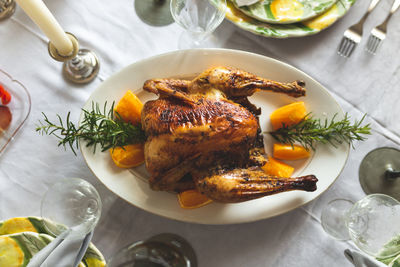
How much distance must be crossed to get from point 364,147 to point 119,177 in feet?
2.80

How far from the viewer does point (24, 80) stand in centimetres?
142

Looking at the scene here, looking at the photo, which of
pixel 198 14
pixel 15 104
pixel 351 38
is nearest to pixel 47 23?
pixel 15 104

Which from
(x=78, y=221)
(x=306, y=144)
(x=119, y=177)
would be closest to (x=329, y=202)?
(x=306, y=144)

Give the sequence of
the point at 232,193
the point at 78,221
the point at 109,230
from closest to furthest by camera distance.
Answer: the point at 232,193, the point at 78,221, the point at 109,230

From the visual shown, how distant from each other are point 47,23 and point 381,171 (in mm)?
1184

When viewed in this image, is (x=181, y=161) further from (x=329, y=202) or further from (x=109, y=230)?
(x=329, y=202)

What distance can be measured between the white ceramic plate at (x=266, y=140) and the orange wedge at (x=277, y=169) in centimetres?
5

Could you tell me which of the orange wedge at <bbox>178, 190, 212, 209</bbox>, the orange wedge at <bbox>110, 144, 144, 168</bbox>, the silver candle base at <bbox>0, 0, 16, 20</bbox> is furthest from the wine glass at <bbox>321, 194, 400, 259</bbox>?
the silver candle base at <bbox>0, 0, 16, 20</bbox>

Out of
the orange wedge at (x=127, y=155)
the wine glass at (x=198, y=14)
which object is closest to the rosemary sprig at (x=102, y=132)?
the orange wedge at (x=127, y=155)

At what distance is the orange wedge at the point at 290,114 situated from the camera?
1.28 metres

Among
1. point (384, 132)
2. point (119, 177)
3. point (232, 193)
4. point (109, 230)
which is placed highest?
point (384, 132)

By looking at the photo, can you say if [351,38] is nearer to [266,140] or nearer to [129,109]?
[266,140]

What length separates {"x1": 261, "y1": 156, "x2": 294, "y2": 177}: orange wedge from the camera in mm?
1252

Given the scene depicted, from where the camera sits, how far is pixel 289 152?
127 cm
